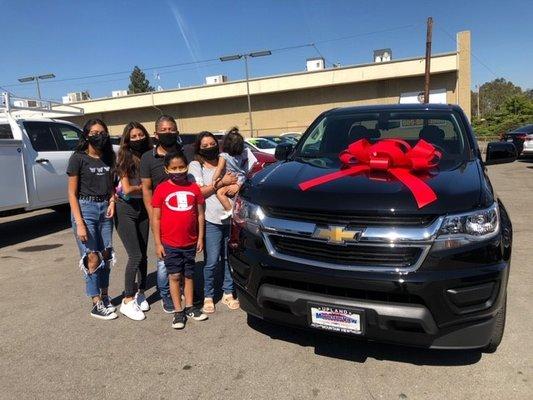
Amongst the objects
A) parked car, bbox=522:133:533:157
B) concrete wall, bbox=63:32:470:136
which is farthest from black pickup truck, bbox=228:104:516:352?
concrete wall, bbox=63:32:470:136

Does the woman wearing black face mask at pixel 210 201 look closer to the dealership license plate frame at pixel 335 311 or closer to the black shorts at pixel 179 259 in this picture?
the black shorts at pixel 179 259

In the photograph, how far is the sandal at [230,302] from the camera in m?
4.33

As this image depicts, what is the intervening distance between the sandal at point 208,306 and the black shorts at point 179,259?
1.52 ft

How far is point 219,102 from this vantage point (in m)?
46.4

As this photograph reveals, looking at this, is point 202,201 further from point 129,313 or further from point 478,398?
point 478,398

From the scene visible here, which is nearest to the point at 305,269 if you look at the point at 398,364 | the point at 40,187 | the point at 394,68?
the point at 398,364

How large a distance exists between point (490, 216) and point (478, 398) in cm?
110

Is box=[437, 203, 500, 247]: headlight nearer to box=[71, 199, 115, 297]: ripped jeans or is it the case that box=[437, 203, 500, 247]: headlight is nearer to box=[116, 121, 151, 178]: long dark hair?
box=[116, 121, 151, 178]: long dark hair

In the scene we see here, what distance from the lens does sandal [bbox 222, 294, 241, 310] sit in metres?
4.33

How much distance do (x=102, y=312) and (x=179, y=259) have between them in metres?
0.97

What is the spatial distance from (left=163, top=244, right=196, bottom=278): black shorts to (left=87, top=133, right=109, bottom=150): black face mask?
1.03 metres

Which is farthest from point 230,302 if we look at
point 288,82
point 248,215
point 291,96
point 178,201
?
point 291,96

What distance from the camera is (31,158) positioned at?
754cm

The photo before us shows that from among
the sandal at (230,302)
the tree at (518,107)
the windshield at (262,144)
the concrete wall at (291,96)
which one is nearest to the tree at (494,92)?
the tree at (518,107)
